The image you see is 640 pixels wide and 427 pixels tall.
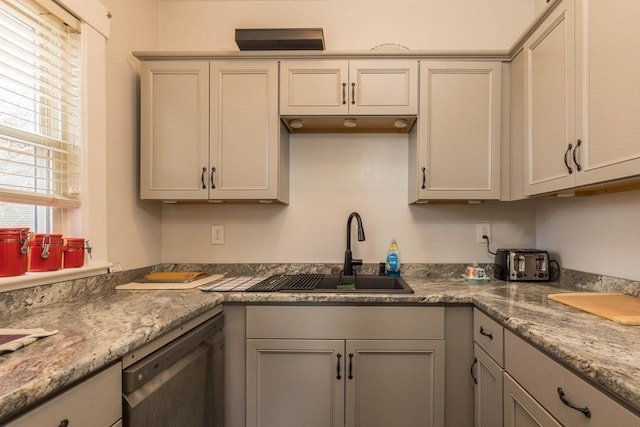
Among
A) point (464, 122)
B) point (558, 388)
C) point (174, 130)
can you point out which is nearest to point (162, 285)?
point (174, 130)

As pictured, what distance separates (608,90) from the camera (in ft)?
3.70

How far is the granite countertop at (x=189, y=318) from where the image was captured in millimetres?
686

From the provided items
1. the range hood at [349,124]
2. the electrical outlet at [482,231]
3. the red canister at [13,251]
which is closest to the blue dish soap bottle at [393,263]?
the electrical outlet at [482,231]

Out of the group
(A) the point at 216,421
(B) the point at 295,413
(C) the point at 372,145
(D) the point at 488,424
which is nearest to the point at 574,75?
(C) the point at 372,145

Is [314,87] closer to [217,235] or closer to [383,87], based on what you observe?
[383,87]

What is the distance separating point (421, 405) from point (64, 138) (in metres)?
2.00

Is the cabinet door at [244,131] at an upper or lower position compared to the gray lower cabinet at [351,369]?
upper

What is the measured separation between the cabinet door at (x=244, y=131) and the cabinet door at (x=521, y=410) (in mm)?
1357

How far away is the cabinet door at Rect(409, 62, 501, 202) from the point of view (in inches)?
71.1

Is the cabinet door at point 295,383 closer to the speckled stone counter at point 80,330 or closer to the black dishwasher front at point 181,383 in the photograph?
the black dishwasher front at point 181,383

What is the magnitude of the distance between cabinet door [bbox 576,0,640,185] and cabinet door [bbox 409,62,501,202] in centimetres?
53

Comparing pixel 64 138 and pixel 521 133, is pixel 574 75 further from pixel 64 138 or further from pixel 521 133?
pixel 64 138

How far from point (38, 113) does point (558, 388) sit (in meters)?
1.99

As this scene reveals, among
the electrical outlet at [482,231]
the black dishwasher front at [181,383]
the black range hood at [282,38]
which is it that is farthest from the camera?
the electrical outlet at [482,231]
